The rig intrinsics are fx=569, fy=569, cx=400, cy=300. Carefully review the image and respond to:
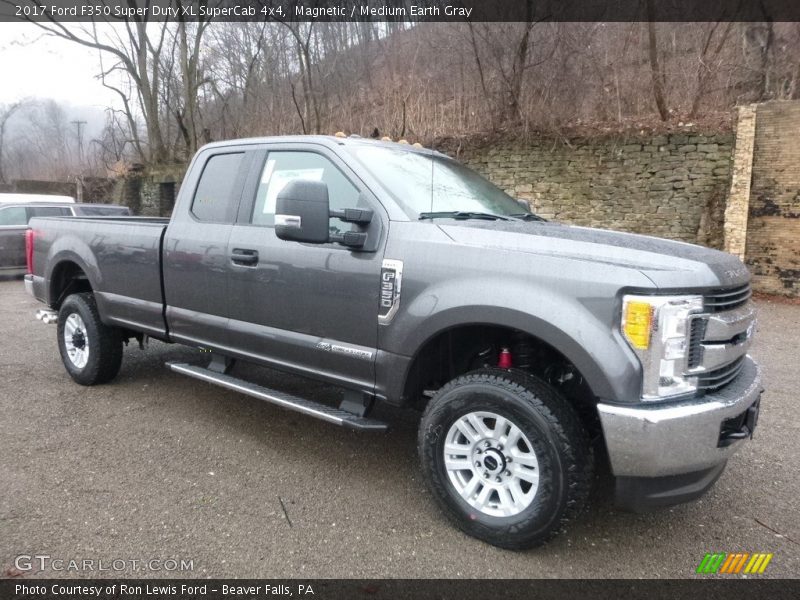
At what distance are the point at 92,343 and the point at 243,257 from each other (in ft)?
7.15

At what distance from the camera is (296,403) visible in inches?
132

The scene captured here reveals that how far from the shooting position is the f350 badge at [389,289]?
2.99 meters

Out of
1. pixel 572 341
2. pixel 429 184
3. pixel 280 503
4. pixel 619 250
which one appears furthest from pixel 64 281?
pixel 619 250

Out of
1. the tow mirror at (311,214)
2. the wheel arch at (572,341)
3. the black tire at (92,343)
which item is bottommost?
the black tire at (92,343)

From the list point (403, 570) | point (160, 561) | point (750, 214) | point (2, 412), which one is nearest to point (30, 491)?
point (160, 561)

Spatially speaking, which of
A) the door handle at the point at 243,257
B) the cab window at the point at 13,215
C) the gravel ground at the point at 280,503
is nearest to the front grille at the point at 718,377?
the gravel ground at the point at 280,503

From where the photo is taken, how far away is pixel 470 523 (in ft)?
9.15

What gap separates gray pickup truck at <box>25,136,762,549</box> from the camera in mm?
2398

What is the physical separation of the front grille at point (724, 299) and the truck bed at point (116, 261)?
3.64 m

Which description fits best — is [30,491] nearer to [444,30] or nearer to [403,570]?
[403,570]

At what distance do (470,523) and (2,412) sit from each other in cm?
384

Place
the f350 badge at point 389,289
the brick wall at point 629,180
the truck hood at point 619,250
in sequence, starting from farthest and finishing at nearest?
1. the brick wall at point 629,180
2. the f350 badge at point 389,289
3. the truck hood at point 619,250

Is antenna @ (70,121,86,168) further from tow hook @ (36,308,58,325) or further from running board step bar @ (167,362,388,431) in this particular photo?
running board step bar @ (167,362,388,431)

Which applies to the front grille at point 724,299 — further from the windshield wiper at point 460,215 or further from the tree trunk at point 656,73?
the tree trunk at point 656,73
